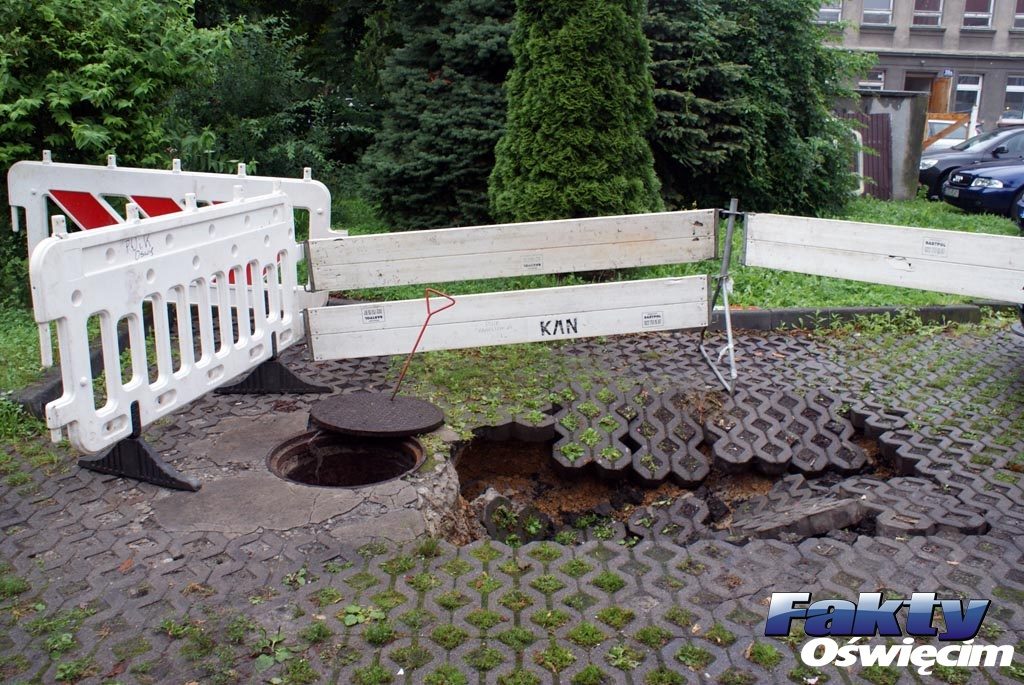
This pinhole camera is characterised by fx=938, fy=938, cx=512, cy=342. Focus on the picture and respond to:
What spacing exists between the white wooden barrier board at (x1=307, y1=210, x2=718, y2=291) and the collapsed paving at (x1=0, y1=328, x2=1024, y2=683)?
0.77m

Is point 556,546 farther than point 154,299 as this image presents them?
No

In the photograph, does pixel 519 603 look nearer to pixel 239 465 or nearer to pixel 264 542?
pixel 264 542

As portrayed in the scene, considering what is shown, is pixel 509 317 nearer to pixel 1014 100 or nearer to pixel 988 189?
pixel 988 189

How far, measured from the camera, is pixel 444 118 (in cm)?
1025

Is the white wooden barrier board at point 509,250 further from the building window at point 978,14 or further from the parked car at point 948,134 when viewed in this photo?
the building window at point 978,14

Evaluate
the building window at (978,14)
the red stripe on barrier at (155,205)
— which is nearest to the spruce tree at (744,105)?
the red stripe on barrier at (155,205)

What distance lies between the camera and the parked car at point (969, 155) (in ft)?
55.3

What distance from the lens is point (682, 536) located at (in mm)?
4684

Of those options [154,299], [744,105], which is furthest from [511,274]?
[744,105]

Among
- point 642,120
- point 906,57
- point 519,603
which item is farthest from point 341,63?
point 906,57

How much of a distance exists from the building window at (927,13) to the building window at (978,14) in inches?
47.3

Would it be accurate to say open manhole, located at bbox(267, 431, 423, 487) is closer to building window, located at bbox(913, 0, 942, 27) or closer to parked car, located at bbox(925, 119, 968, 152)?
parked car, located at bbox(925, 119, 968, 152)

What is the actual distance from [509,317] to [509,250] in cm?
54

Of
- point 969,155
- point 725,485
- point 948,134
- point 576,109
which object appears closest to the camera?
point 725,485
